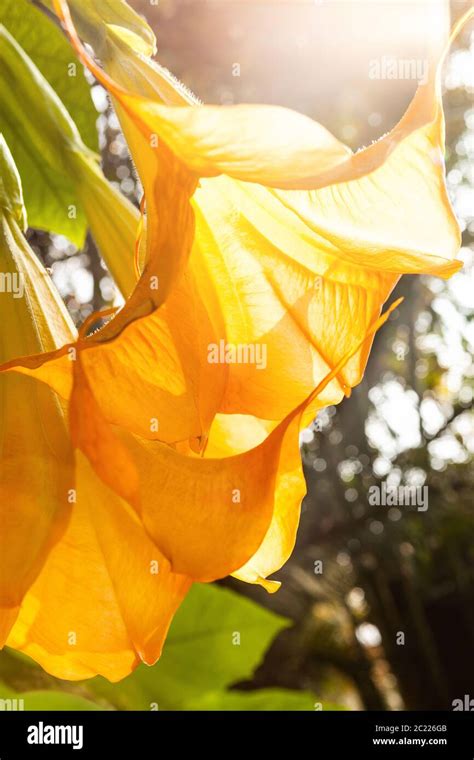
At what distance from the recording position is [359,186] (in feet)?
0.80

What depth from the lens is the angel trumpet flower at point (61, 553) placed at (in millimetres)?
248

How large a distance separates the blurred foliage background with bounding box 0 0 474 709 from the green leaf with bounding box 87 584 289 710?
1055 millimetres

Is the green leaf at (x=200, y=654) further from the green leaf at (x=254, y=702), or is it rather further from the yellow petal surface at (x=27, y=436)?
the yellow petal surface at (x=27, y=436)

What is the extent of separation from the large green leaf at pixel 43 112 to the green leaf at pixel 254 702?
1.25 feet

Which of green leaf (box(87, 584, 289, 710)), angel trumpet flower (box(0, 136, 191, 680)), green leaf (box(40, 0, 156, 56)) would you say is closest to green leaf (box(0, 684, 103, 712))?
green leaf (box(87, 584, 289, 710))

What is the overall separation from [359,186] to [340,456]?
2.48 meters

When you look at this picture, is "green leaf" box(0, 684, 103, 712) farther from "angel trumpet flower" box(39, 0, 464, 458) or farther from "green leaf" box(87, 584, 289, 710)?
"angel trumpet flower" box(39, 0, 464, 458)

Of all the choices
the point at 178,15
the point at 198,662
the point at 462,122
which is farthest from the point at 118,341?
the point at 462,122

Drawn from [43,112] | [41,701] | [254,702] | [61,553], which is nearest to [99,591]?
[61,553]

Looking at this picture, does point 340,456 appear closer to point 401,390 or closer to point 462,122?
point 401,390

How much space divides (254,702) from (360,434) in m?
1.99

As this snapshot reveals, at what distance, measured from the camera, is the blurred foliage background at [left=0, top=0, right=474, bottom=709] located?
206cm

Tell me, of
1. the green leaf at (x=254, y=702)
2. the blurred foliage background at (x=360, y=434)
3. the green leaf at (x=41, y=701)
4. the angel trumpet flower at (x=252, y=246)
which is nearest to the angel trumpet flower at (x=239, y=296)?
the angel trumpet flower at (x=252, y=246)

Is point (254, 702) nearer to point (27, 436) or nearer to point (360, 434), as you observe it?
point (27, 436)
